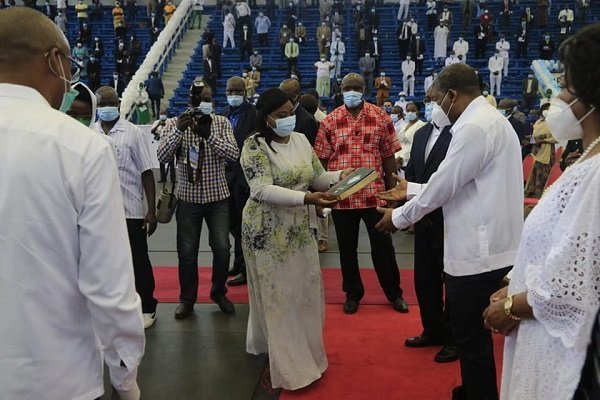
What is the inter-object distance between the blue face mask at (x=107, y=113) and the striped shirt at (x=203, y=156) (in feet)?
1.16

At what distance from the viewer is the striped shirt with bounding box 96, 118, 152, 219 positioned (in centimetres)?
384

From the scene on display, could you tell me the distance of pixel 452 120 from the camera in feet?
9.04

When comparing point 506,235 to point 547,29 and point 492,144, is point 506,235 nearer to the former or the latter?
point 492,144

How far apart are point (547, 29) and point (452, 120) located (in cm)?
1806

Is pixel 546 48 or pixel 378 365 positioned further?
pixel 546 48

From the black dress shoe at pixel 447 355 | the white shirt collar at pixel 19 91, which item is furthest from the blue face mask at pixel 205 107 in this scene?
the white shirt collar at pixel 19 91

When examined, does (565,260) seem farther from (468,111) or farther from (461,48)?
(461,48)

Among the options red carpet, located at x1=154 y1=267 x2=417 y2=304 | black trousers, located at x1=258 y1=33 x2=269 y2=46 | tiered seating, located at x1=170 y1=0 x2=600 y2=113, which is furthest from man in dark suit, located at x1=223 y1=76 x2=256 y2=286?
black trousers, located at x1=258 y1=33 x2=269 y2=46

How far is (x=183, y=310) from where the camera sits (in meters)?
4.32

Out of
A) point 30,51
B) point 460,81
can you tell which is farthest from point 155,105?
point 30,51

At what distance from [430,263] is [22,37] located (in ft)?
8.93

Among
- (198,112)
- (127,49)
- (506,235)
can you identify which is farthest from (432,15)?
(506,235)

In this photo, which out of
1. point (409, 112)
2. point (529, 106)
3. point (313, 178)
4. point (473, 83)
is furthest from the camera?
point (529, 106)

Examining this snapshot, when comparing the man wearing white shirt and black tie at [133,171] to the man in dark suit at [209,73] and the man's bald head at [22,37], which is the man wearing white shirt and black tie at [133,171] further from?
the man in dark suit at [209,73]
